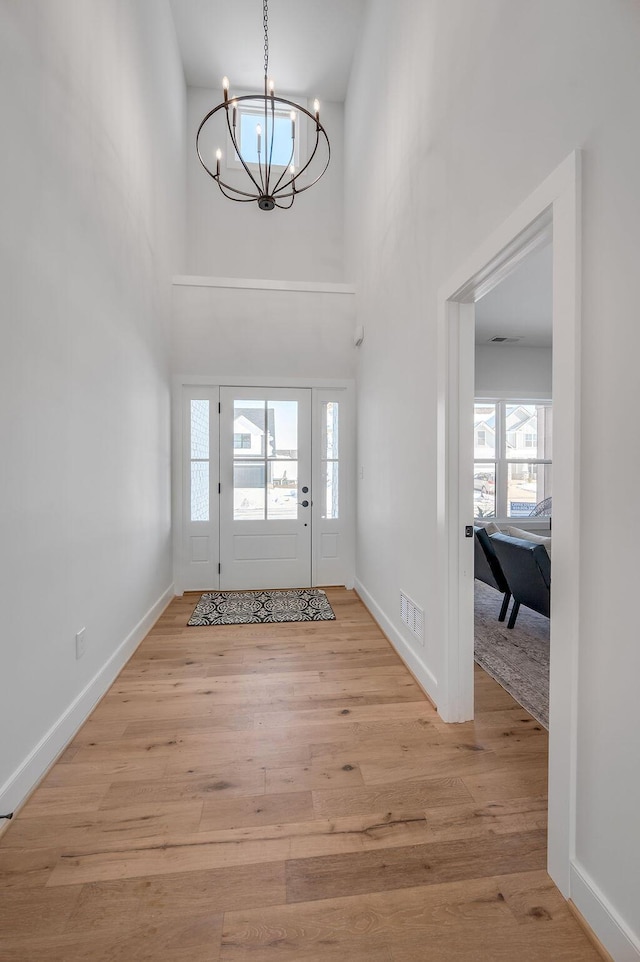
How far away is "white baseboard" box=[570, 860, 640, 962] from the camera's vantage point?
1.03 m

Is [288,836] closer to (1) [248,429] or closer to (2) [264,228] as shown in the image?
(1) [248,429]

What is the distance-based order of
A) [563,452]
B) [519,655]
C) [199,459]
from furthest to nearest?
1. [199,459]
2. [519,655]
3. [563,452]

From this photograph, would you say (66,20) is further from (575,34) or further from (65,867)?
(65,867)

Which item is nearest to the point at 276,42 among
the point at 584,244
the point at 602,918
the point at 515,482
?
the point at 584,244

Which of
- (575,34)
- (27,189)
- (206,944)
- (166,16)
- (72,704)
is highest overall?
(166,16)

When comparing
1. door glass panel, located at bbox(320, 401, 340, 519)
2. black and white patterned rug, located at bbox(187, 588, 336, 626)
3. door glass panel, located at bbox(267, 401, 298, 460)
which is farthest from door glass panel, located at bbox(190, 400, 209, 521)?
door glass panel, located at bbox(320, 401, 340, 519)

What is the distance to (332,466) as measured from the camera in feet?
14.3

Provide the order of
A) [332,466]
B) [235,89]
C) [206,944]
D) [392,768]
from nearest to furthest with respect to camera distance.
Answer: [206,944], [392,768], [332,466], [235,89]

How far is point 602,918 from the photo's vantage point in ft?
3.62

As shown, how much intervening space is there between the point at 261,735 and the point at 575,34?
2.78 meters

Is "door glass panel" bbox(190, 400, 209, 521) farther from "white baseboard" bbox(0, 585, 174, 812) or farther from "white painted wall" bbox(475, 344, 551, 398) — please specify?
"white painted wall" bbox(475, 344, 551, 398)

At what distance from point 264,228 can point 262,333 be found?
151 centimetres

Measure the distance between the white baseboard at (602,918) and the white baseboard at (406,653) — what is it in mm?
1009

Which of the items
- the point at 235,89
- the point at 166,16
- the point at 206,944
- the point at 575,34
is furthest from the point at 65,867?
the point at 235,89
